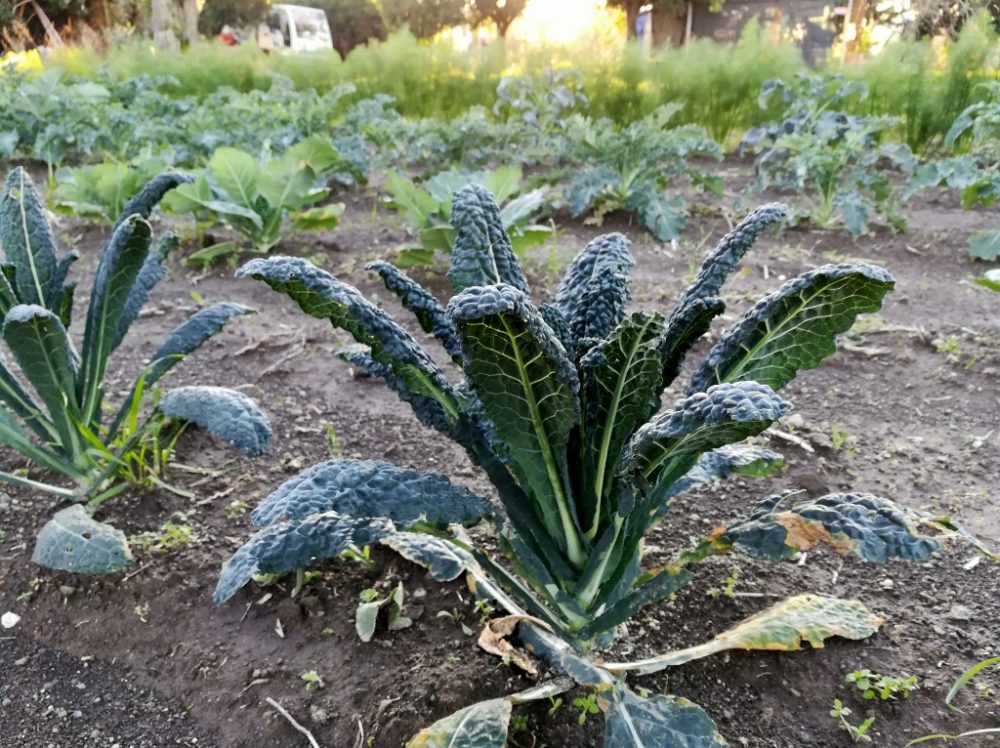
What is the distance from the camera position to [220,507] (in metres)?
2.06

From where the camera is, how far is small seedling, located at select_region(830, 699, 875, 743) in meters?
1.39

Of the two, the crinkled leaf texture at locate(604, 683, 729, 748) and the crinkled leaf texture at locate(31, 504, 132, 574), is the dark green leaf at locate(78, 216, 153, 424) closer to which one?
the crinkled leaf texture at locate(31, 504, 132, 574)

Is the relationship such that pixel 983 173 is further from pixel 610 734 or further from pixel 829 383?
pixel 610 734

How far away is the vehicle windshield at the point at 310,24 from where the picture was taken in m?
24.0

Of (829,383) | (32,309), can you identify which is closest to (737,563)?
(829,383)

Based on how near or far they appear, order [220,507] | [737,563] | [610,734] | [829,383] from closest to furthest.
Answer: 1. [610,734]
2. [737,563]
3. [220,507]
4. [829,383]

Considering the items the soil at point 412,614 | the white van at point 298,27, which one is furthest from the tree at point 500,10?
the soil at point 412,614

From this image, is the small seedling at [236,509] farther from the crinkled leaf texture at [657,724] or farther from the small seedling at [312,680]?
the crinkled leaf texture at [657,724]

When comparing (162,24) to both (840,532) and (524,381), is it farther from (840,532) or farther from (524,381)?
(840,532)

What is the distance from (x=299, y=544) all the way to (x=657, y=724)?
2.20 feet

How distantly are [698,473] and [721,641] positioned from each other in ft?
1.14

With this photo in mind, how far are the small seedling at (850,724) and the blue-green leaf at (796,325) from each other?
652mm

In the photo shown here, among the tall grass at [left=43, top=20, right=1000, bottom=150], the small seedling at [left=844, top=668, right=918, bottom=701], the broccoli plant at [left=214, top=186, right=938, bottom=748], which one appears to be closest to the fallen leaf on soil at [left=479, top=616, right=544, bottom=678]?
the broccoli plant at [left=214, top=186, right=938, bottom=748]

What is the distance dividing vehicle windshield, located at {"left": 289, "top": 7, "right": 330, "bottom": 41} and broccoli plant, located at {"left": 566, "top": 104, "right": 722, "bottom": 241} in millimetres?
21959
